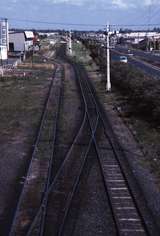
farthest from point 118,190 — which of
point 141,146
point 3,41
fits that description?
point 3,41

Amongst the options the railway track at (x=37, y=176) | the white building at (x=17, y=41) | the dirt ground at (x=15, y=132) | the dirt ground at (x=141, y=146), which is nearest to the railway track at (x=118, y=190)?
the dirt ground at (x=141, y=146)

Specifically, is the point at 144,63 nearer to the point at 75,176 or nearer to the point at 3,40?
the point at 3,40

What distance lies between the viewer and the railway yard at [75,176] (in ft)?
35.7

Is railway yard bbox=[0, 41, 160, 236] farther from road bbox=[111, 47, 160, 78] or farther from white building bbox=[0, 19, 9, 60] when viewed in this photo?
white building bbox=[0, 19, 9, 60]

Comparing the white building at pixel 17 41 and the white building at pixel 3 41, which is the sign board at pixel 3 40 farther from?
the white building at pixel 17 41

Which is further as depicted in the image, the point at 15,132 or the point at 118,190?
the point at 15,132

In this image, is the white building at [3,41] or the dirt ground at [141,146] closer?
the dirt ground at [141,146]

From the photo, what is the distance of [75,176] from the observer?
576 inches

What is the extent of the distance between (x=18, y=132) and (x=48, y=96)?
14.2 meters

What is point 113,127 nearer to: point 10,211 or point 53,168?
point 53,168

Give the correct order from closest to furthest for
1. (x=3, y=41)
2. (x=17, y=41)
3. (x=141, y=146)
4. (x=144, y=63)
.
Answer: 1. (x=141, y=146)
2. (x=144, y=63)
3. (x=3, y=41)
4. (x=17, y=41)

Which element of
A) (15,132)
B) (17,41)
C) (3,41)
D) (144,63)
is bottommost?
(15,132)

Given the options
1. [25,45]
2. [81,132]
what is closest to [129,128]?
[81,132]

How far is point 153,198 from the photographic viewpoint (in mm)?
12648
